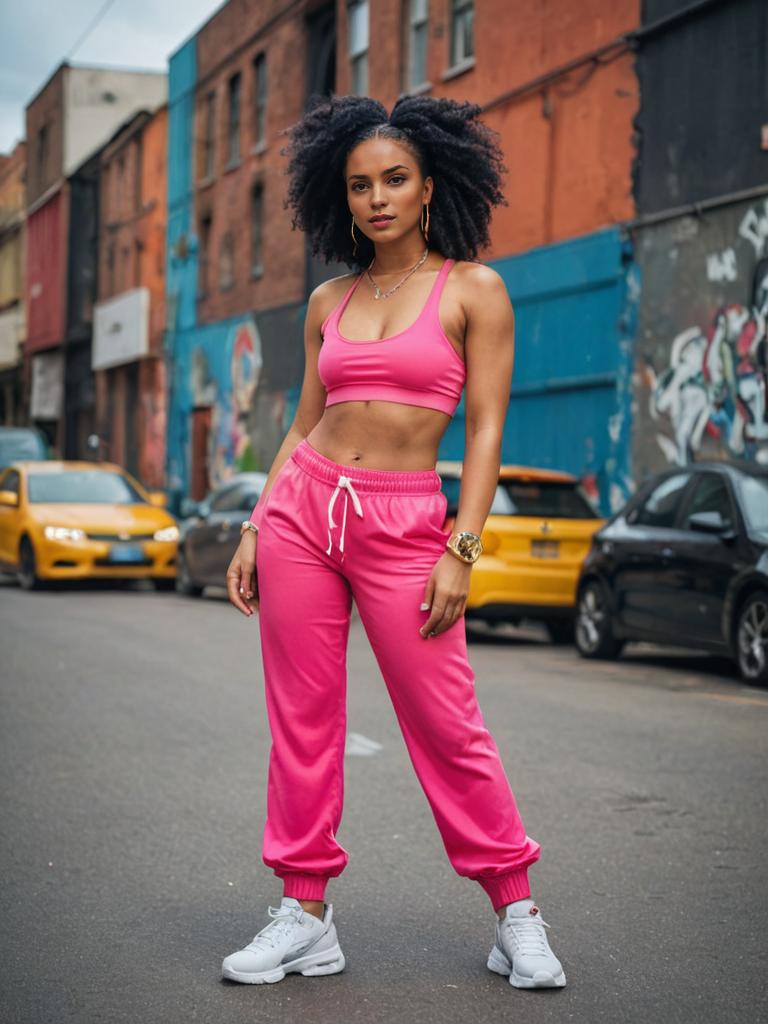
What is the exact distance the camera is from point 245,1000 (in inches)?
143

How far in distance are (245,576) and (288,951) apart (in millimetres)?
880

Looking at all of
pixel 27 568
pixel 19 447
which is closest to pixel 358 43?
pixel 19 447

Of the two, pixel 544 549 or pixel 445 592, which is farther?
pixel 544 549

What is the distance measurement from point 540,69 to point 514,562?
30.3 ft

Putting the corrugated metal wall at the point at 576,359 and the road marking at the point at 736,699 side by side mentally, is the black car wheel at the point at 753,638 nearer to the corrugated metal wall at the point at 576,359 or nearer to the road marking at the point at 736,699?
the road marking at the point at 736,699

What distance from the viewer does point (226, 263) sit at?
1307 inches

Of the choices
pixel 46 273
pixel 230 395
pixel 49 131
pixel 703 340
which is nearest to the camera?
pixel 703 340

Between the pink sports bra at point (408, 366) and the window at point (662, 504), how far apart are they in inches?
308

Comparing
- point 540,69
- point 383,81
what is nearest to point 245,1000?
point 540,69

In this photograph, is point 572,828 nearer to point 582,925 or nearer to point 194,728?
point 582,925

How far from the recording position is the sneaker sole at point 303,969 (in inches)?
148

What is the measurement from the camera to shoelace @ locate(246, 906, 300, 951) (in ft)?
12.5

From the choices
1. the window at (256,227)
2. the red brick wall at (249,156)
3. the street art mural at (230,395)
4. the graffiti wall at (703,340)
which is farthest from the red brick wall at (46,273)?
the graffiti wall at (703,340)

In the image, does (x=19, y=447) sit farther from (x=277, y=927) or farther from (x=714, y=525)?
(x=277, y=927)
